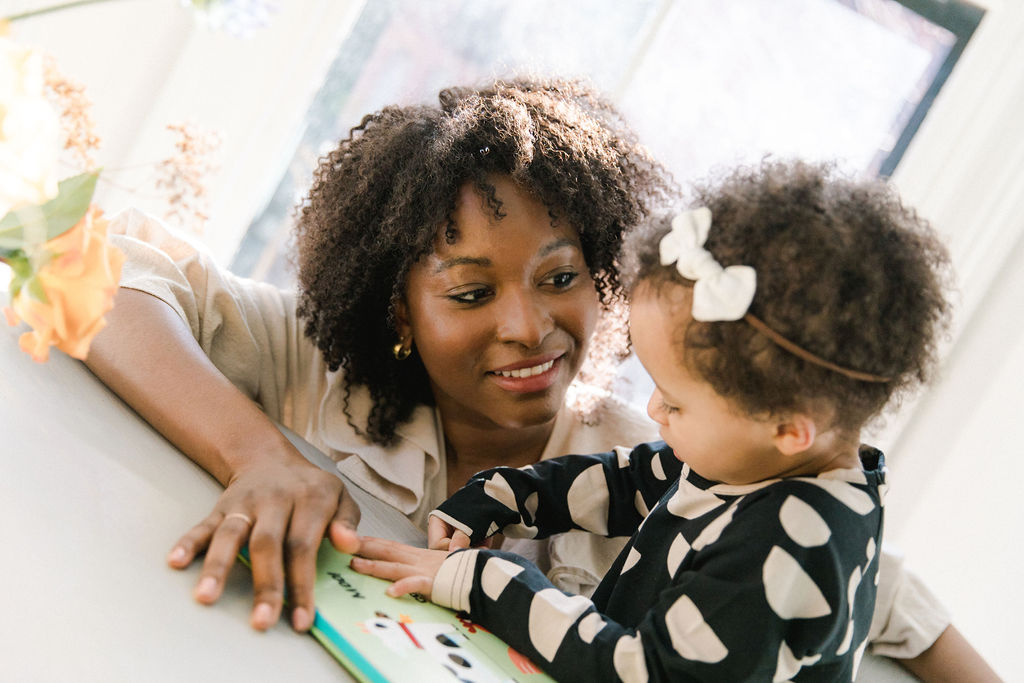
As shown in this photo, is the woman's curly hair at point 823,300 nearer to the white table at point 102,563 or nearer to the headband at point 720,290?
the headband at point 720,290

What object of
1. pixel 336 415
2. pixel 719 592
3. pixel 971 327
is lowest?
pixel 336 415

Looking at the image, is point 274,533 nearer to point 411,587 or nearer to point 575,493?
point 411,587

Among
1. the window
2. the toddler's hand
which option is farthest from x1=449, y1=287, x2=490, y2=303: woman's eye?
the window

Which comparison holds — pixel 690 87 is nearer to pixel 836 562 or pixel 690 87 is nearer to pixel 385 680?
pixel 836 562

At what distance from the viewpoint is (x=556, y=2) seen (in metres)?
2.22

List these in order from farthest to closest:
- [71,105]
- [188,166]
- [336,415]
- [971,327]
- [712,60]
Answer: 1. [712,60]
2. [971,327]
3. [188,166]
4. [71,105]
5. [336,415]

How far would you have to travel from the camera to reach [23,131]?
58 centimetres

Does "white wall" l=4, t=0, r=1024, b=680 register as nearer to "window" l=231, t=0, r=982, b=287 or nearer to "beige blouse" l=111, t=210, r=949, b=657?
"window" l=231, t=0, r=982, b=287

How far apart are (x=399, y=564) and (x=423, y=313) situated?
0.49 meters

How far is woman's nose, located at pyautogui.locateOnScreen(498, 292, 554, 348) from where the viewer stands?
1212 mm

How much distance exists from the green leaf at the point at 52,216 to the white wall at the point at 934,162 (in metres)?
1.53

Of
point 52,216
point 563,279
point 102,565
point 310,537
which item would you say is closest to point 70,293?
point 52,216

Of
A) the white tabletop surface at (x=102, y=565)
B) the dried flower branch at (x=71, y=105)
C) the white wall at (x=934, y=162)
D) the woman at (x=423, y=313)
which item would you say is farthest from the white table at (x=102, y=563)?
the white wall at (x=934, y=162)

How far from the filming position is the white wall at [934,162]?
1.96 metres
